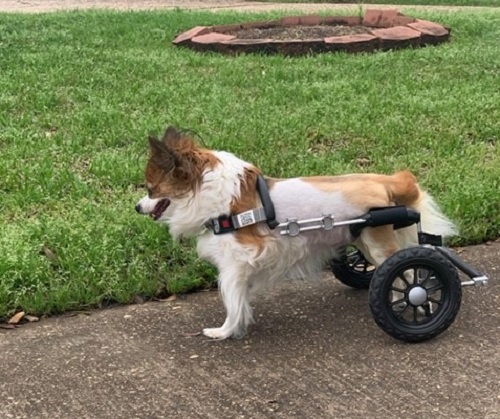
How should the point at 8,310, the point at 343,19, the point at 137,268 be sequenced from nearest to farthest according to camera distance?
the point at 8,310 < the point at 137,268 < the point at 343,19

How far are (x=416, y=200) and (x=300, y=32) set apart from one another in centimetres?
707

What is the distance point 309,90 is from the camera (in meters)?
7.52

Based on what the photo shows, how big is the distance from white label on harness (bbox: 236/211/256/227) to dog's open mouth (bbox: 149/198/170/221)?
1.09 ft

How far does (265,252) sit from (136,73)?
5015 millimetres

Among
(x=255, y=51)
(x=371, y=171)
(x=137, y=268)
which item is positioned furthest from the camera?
(x=255, y=51)

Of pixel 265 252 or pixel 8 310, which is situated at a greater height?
pixel 265 252

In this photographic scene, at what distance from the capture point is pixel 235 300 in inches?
144

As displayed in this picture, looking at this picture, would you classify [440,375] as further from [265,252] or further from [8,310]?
[8,310]

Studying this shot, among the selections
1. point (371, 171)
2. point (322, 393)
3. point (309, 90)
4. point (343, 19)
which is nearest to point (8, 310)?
point (322, 393)

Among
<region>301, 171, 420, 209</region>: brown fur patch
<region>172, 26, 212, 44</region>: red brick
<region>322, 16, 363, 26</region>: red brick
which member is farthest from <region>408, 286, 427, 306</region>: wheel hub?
<region>322, 16, 363, 26</region>: red brick

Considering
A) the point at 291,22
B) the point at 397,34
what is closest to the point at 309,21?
the point at 291,22

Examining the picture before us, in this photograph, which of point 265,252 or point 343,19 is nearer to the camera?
point 265,252

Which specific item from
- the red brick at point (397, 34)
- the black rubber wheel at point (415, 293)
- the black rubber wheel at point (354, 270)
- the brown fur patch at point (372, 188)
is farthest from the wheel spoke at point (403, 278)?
the red brick at point (397, 34)

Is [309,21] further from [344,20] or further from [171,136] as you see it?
[171,136]
